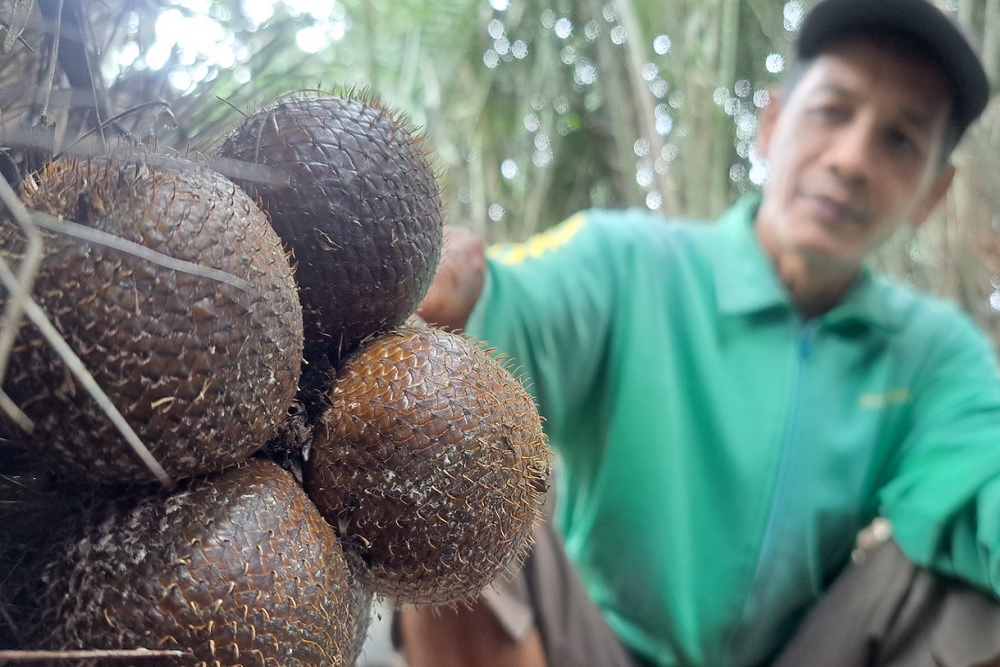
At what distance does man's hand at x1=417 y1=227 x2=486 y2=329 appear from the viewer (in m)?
0.69

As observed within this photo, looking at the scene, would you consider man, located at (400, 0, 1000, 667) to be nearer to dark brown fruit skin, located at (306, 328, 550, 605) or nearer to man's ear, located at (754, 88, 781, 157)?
man's ear, located at (754, 88, 781, 157)

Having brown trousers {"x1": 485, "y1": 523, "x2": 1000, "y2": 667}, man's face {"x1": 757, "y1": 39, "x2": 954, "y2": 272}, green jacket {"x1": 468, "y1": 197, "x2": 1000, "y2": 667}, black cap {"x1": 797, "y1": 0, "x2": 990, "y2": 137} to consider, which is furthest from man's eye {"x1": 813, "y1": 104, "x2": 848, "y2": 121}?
brown trousers {"x1": 485, "y1": 523, "x2": 1000, "y2": 667}

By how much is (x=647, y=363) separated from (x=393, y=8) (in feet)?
4.18

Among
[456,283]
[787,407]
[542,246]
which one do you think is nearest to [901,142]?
[787,407]

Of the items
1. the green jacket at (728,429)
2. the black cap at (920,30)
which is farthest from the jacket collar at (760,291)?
the black cap at (920,30)

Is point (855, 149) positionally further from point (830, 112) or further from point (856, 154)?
point (830, 112)

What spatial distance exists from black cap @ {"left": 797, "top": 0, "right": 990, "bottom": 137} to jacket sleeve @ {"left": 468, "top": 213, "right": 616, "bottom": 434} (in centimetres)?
59

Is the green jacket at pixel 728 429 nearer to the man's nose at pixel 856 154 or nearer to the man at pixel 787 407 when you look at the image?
the man at pixel 787 407

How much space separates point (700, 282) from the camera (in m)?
1.42

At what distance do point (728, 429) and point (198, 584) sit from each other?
1.12 meters

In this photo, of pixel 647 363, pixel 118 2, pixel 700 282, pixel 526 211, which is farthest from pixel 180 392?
pixel 526 211

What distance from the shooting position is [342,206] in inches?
16.0

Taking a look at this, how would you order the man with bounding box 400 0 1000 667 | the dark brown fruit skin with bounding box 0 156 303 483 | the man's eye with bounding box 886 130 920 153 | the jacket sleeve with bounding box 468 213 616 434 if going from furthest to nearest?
1. the man's eye with bounding box 886 130 920 153
2. the man with bounding box 400 0 1000 667
3. the jacket sleeve with bounding box 468 213 616 434
4. the dark brown fruit skin with bounding box 0 156 303 483

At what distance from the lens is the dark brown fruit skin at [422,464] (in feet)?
1.29
